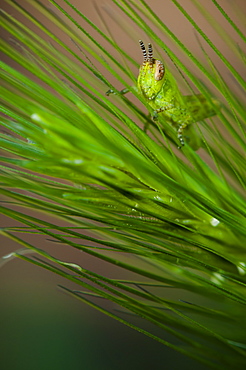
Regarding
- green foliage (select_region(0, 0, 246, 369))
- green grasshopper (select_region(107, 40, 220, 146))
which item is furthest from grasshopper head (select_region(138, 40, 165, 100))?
green foliage (select_region(0, 0, 246, 369))

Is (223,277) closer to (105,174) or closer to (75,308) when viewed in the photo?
(105,174)

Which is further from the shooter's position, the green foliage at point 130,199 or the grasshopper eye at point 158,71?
the grasshopper eye at point 158,71

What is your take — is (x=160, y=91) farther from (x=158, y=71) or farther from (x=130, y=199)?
(x=130, y=199)

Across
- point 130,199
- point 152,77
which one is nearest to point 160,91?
point 152,77

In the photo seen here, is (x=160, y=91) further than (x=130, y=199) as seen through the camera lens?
Yes

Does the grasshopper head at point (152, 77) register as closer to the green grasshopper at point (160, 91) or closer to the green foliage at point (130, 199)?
the green grasshopper at point (160, 91)

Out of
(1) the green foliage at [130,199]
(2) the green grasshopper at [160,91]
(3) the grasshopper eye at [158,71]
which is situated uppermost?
(3) the grasshopper eye at [158,71]

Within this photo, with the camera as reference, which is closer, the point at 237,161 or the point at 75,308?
the point at 237,161

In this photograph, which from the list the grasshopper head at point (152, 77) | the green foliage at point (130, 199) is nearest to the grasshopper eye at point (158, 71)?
the grasshopper head at point (152, 77)

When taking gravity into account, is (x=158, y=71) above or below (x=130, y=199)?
above

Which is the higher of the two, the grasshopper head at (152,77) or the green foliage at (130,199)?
the grasshopper head at (152,77)

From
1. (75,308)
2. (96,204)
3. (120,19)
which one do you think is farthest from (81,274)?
(75,308)
